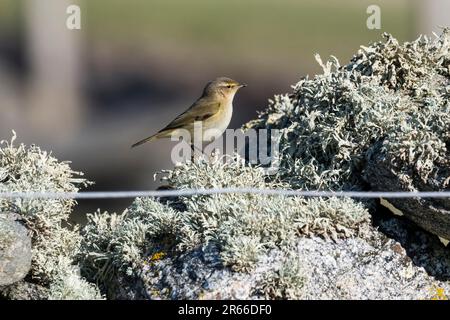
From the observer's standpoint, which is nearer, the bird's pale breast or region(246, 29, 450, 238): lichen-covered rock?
region(246, 29, 450, 238): lichen-covered rock

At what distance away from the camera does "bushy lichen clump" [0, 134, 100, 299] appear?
564 centimetres

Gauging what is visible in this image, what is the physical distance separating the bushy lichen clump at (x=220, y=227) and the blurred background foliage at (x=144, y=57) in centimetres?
1083

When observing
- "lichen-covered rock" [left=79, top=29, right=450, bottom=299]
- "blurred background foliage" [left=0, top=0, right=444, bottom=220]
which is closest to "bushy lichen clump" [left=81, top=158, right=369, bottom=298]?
"lichen-covered rock" [left=79, top=29, right=450, bottom=299]

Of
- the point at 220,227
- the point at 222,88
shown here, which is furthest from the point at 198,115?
the point at 220,227

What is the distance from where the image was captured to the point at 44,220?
5996 mm

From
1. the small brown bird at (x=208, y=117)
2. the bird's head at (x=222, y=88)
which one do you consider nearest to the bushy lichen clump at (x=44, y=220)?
the small brown bird at (x=208, y=117)

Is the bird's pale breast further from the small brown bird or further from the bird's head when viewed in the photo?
the bird's head

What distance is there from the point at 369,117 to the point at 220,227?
1361 millimetres

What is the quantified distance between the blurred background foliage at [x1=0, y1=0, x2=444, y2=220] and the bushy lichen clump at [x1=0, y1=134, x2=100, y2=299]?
33.4ft

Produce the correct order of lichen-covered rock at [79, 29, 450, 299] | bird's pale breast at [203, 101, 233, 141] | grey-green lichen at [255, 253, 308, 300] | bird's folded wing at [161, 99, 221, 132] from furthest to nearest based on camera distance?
bird's folded wing at [161, 99, 221, 132], bird's pale breast at [203, 101, 233, 141], lichen-covered rock at [79, 29, 450, 299], grey-green lichen at [255, 253, 308, 300]

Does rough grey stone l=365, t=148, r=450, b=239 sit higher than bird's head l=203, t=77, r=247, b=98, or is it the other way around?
bird's head l=203, t=77, r=247, b=98

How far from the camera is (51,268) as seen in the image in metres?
5.91
